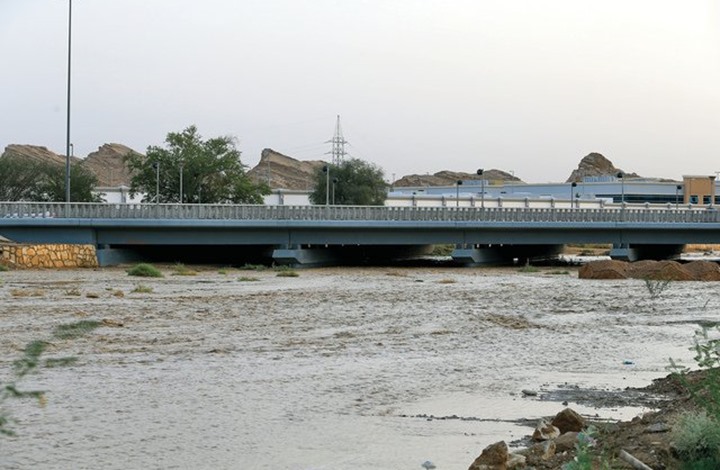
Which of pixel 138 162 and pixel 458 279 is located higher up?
pixel 138 162

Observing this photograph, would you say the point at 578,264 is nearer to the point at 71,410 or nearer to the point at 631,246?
the point at 631,246

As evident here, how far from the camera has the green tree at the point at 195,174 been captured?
81.6 meters

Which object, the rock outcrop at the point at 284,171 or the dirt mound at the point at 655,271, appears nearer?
the dirt mound at the point at 655,271

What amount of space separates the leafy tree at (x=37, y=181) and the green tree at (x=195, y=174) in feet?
12.9

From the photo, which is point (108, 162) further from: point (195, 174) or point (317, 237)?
point (317, 237)

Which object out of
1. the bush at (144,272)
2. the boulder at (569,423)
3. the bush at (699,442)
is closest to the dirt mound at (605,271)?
the bush at (144,272)

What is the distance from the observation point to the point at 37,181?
292ft

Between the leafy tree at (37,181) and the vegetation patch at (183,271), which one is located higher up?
the leafy tree at (37,181)

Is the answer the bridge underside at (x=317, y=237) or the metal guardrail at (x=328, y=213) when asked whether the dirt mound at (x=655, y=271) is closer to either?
the bridge underside at (x=317, y=237)

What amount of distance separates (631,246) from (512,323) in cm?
3909

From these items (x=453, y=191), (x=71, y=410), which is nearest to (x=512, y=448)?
(x=71, y=410)

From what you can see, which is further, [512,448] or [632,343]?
[632,343]

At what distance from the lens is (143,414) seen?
12977 mm

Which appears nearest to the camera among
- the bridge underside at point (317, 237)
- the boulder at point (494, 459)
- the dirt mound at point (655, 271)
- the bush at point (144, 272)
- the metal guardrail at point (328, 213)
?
the boulder at point (494, 459)
